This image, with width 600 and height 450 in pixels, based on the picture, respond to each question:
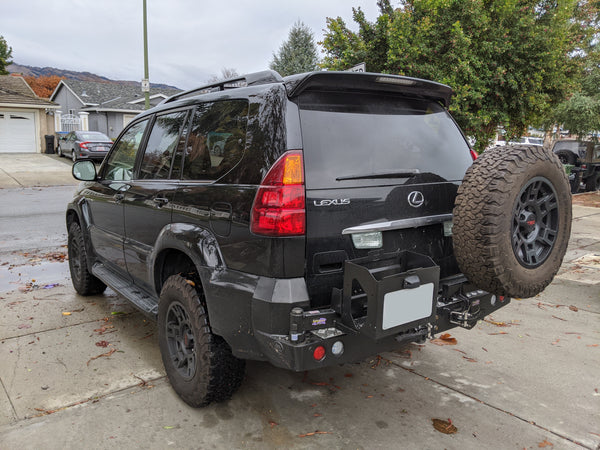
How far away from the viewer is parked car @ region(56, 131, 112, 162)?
20359 millimetres

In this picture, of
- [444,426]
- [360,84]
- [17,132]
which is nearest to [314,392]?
[444,426]

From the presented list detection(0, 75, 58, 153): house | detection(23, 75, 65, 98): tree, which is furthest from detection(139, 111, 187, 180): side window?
detection(23, 75, 65, 98): tree

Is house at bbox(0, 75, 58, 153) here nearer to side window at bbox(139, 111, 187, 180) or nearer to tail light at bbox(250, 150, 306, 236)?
side window at bbox(139, 111, 187, 180)

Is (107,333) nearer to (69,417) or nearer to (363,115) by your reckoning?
(69,417)

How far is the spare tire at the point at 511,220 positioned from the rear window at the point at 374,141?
1.05ft

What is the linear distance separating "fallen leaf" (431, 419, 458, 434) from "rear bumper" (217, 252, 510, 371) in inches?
26.8

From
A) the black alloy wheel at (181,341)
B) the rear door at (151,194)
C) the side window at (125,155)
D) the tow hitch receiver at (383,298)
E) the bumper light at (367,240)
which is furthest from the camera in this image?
the side window at (125,155)

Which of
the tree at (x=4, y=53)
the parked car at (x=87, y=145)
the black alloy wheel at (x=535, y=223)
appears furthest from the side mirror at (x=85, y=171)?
the tree at (x=4, y=53)

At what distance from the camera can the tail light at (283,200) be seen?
7.23 feet

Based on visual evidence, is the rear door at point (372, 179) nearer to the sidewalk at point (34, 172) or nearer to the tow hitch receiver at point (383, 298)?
the tow hitch receiver at point (383, 298)

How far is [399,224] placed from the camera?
250cm

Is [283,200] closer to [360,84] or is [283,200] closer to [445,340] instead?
[360,84]

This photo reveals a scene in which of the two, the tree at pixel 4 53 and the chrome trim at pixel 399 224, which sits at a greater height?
the tree at pixel 4 53

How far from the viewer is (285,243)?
86.4 inches
